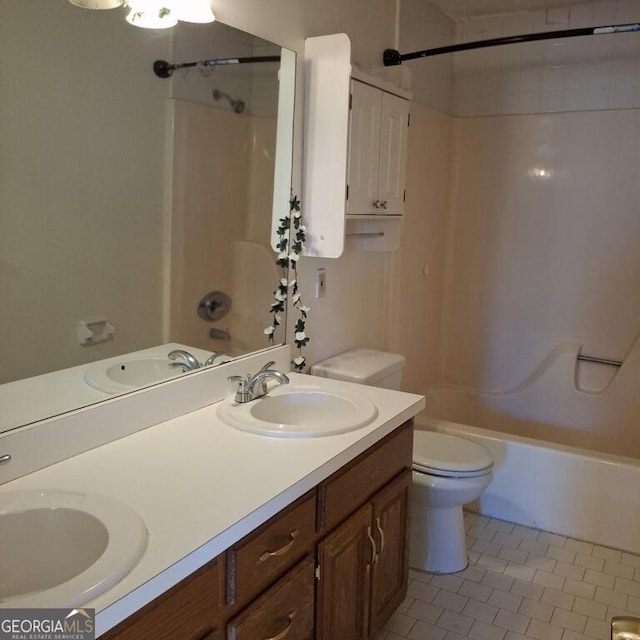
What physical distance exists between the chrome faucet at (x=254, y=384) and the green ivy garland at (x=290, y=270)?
0.30 meters

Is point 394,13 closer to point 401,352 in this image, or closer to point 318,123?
point 318,123

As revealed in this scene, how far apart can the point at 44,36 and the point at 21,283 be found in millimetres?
511

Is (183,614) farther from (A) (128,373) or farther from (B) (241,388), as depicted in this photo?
(B) (241,388)

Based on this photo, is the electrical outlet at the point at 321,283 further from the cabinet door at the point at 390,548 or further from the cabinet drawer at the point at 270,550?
the cabinet drawer at the point at 270,550

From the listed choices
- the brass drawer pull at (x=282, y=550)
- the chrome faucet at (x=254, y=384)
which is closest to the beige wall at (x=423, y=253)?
the chrome faucet at (x=254, y=384)

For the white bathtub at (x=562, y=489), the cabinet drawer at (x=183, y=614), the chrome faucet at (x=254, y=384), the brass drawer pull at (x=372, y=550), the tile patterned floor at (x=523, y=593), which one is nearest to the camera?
the cabinet drawer at (x=183, y=614)

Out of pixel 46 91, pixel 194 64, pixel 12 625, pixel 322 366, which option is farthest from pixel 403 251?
pixel 12 625

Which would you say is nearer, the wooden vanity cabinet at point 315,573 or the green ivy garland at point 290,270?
the wooden vanity cabinet at point 315,573

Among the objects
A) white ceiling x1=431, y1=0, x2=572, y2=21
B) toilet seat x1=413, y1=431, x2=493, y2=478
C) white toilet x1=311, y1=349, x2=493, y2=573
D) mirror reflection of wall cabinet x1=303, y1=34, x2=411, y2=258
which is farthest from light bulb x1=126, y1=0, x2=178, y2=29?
white ceiling x1=431, y1=0, x2=572, y2=21

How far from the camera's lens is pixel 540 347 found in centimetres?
351

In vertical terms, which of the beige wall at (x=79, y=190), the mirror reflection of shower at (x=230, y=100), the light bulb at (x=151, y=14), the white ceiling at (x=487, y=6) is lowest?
the beige wall at (x=79, y=190)

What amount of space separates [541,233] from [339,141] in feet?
5.67

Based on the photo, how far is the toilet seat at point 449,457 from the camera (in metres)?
2.32

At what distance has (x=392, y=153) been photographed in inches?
96.6
